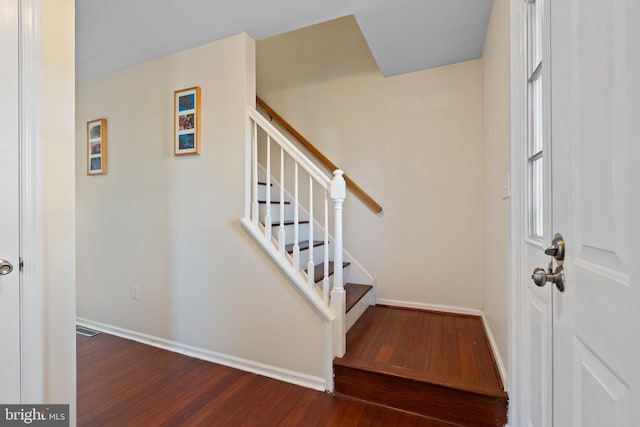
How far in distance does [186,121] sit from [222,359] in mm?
1806

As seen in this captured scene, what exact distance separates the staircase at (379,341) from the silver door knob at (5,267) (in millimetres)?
1104

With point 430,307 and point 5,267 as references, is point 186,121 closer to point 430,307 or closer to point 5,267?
point 5,267

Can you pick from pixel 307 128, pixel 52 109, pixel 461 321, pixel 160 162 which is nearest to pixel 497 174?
pixel 461 321

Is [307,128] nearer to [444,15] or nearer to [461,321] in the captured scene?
[444,15]

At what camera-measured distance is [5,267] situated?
3.01 ft

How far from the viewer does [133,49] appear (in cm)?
212

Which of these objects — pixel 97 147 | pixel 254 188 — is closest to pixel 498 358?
pixel 254 188

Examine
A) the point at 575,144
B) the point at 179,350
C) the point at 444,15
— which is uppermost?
the point at 444,15

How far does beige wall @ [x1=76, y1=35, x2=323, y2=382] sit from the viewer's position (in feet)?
6.15

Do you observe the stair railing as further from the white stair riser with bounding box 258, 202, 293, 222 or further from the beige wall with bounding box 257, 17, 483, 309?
the beige wall with bounding box 257, 17, 483, 309

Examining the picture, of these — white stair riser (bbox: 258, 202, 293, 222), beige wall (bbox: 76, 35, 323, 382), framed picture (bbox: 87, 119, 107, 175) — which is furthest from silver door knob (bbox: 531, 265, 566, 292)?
framed picture (bbox: 87, 119, 107, 175)

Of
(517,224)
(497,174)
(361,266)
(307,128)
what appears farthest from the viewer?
(307,128)

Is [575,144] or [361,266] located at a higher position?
[575,144]

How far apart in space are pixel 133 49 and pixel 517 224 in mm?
2821
